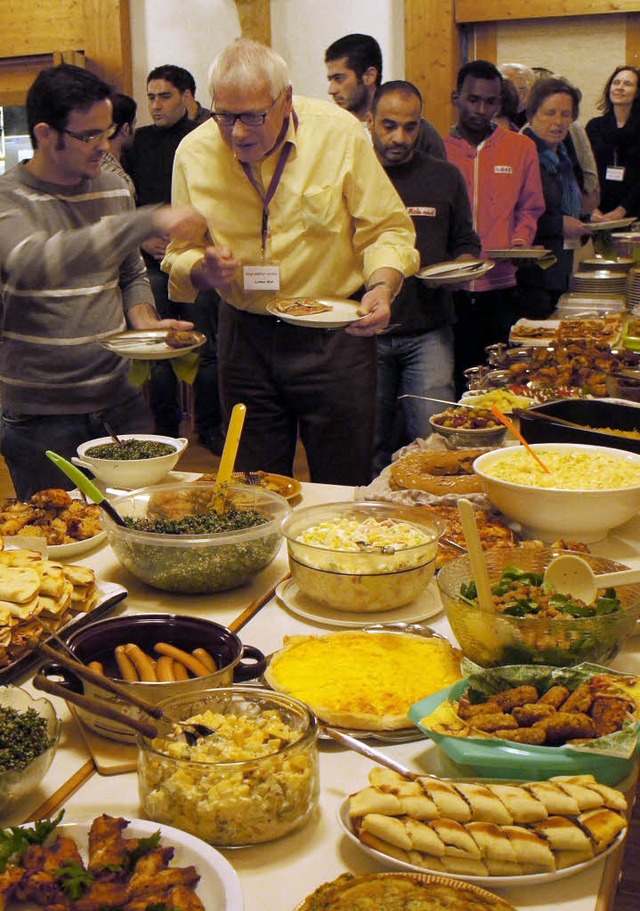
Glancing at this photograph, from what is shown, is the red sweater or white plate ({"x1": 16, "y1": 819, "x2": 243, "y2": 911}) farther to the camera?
the red sweater

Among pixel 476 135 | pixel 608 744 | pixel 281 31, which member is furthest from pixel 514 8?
pixel 608 744

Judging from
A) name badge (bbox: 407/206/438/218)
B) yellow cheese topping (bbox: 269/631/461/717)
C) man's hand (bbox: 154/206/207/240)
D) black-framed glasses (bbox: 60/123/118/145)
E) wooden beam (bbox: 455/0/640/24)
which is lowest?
yellow cheese topping (bbox: 269/631/461/717)

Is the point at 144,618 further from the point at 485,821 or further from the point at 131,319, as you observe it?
the point at 131,319

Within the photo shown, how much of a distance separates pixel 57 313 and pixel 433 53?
4712 millimetres

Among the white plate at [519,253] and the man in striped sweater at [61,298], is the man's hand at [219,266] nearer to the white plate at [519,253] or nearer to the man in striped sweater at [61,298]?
the man in striped sweater at [61,298]

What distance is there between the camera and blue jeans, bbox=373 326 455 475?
4219mm

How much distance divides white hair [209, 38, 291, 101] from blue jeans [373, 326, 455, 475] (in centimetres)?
174

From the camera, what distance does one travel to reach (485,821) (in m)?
0.99

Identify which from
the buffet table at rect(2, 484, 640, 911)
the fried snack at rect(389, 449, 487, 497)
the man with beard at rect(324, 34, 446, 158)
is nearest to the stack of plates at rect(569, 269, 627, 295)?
the man with beard at rect(324, 34, 446, 158)

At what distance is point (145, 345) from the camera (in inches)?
102

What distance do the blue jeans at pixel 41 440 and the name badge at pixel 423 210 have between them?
1836 mm

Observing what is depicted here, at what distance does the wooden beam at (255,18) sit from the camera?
6.70m

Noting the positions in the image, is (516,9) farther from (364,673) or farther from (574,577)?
(364,673)

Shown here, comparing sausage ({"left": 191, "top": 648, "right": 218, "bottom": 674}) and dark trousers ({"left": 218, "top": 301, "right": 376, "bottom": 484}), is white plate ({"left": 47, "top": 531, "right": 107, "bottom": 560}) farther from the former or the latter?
dark trousers ({"left": 218, "top": 301, "right": 376, "bottom": 484})
